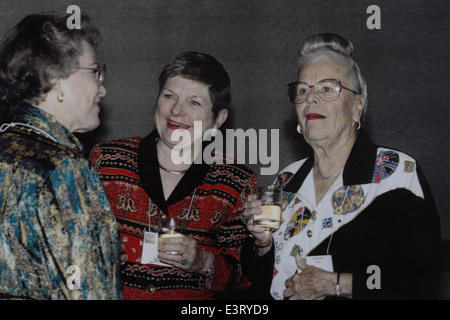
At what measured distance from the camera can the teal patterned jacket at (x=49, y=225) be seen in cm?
141

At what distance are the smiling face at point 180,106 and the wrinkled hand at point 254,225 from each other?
1.62ft

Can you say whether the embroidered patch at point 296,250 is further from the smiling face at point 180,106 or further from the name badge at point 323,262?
the smiling face at point 180,106

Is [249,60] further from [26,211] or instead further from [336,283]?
A: [26,211]

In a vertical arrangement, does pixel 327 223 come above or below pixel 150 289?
above

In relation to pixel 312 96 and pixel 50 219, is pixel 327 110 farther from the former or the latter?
pixel 50 219

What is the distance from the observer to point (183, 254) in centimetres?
208

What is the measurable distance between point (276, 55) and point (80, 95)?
69.8 inches

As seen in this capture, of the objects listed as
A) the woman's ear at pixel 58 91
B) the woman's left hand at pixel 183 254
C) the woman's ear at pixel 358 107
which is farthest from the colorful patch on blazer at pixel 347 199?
the woman's ear at pixel 58 91

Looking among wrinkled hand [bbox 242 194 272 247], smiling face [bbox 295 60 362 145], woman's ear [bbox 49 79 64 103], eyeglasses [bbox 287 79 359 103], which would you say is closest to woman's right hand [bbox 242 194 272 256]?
wrinkled hand [bbox 242 194 272 247]

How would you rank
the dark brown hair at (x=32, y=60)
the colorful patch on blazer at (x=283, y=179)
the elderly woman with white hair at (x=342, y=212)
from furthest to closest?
the colorful patch on blazer at (x=283, y=179) → the elderly woman with white hair at (x=342, y=212) → the dark brown hair at (x=32, y=60)

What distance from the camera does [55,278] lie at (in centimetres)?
142

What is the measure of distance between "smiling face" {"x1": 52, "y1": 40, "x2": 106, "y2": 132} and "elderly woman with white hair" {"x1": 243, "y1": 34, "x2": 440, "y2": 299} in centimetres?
74

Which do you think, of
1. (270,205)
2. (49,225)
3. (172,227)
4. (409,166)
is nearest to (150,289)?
(172,227)
